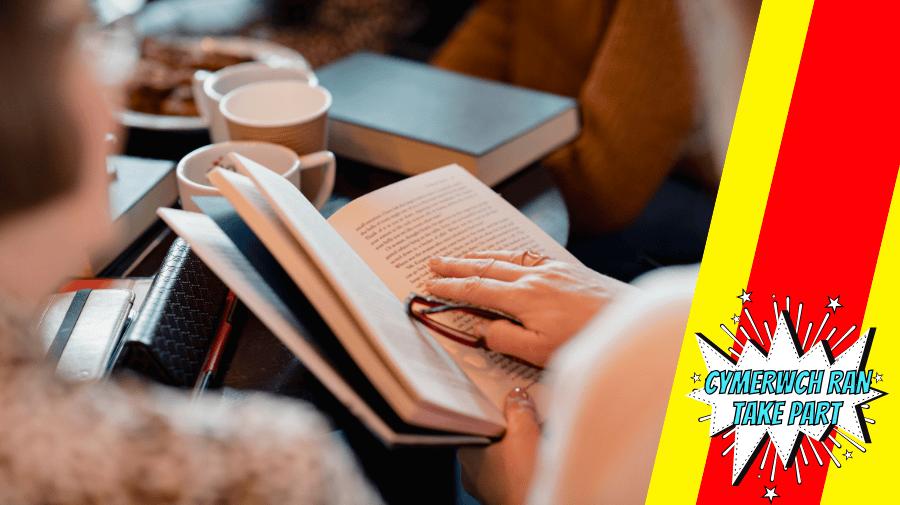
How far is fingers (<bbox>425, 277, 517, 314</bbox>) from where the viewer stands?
0.54 metres

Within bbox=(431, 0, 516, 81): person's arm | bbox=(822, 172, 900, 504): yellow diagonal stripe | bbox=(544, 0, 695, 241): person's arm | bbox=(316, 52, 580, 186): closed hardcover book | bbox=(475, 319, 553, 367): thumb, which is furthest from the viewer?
bbox=(431, 0, 516, 81): person's arm

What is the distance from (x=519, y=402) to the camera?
1.64 ft

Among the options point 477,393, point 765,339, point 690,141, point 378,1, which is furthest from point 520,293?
point 378,1

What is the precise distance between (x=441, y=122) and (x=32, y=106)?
62cm

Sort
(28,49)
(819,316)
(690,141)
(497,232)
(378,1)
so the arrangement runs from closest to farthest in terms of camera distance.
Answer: (28,49) < (819,316) < (497,232) < (690,141) < (378,1)

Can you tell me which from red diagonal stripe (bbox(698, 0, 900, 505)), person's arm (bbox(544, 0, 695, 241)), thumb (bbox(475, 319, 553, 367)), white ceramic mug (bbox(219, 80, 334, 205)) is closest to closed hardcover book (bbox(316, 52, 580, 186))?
white ceramic mug (bbox(219, 80, 334, 205))

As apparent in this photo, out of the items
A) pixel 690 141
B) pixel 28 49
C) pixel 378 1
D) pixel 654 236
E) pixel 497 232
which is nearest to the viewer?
pixel 28 49

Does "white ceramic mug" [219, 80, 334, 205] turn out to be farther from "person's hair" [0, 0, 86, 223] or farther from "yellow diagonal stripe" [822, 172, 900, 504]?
"yellow diagonal stripe" [822, 172, 900, 504]

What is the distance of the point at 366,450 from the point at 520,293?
204 millimetres

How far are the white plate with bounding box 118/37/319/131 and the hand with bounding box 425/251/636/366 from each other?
47 cm

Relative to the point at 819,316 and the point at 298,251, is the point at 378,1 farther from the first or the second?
the point at 819,316

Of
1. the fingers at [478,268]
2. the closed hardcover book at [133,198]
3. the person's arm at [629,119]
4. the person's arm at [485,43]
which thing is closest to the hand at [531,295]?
the fingers at [478,268]

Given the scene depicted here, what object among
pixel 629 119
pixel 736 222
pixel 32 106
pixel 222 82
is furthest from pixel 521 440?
pixel 629 119

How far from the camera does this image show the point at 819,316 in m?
0.41
